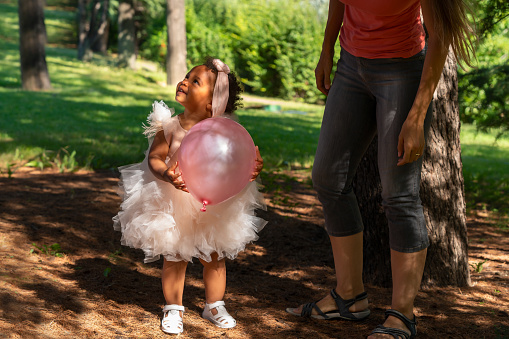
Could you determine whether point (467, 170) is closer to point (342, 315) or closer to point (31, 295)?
point (342, 315)

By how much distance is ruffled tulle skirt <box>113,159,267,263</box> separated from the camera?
2.82 metres

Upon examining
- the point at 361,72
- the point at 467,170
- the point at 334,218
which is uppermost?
the point at 361,72

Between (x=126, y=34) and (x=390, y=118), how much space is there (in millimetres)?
21754

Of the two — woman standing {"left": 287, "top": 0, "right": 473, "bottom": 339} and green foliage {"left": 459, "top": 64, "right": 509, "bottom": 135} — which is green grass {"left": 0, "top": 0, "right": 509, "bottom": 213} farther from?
woman standing {"left": 287, "top": 0, "right": 473, "bottom": 339}

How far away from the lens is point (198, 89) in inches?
113

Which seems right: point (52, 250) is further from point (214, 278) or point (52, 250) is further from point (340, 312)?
point (340, 312)

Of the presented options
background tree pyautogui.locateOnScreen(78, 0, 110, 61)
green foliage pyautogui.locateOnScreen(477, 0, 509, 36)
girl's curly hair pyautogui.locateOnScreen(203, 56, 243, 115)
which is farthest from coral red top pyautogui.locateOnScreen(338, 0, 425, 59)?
background tree pyautogui.locateOnScreen(78, 0, 110, 61)

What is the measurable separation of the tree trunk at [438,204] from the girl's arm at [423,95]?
97 cm

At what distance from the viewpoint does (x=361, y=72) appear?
105 inches

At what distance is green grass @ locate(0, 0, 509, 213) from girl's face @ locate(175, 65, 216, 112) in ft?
12.7

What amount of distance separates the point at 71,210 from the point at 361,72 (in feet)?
9.91

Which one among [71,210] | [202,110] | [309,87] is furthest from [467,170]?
[309,87]

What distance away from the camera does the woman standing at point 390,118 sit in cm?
245

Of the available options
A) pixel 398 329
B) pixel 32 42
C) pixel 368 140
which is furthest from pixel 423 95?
pixel 32 42
